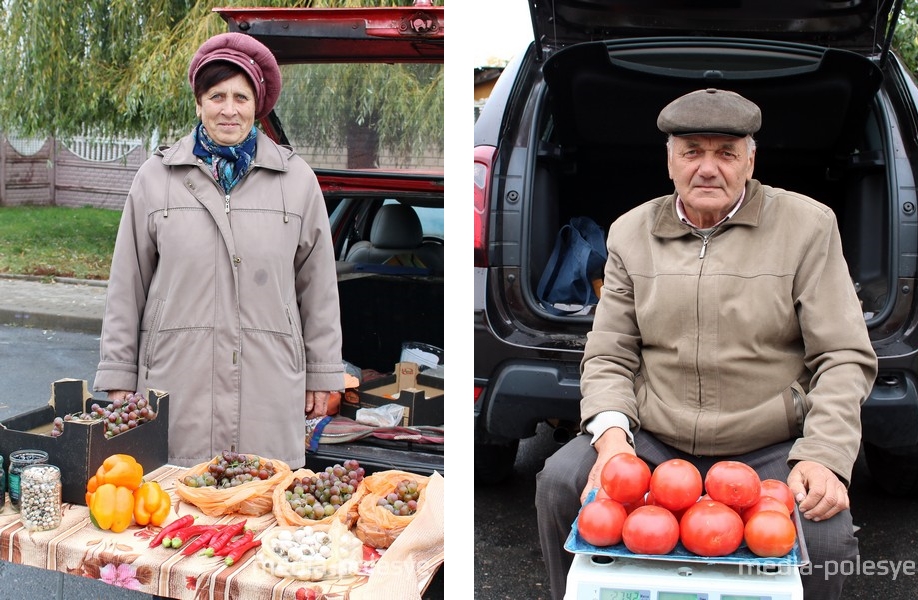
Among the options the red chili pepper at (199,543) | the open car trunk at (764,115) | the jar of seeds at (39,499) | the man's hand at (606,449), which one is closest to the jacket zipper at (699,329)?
the man's hand at (606,449)

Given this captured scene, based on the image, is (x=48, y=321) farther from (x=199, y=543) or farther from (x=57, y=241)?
(x=199, y=543)

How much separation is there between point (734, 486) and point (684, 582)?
22cm

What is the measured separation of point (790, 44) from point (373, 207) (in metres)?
2.27

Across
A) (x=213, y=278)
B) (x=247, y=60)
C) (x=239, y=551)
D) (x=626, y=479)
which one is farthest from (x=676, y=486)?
(x=247, y=60)

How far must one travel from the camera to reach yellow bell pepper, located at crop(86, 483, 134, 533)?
6.79 feet

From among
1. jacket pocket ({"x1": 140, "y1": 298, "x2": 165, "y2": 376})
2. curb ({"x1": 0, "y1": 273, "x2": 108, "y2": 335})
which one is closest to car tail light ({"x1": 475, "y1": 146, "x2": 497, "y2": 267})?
jacket pocket ({"x1": 140, "y1": 298, "x2": 165, "y2": 376})

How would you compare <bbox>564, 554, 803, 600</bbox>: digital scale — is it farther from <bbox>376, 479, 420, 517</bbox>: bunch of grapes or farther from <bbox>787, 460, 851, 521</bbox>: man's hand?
<bbox>376, 479, 420, 517</bbox>: bunch of grapes

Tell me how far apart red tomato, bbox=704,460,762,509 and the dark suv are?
3.33 ft

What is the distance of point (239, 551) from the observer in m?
2.01

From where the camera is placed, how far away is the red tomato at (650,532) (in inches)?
71.0

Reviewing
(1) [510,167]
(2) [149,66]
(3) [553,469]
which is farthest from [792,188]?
(2) [149,66]

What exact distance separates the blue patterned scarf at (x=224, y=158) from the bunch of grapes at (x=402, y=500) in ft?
3.30

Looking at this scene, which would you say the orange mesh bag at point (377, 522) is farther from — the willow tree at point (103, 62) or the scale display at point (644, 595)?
the willow tree at point (103, 62)

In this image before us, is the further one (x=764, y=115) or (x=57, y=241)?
(x=57, y=241)
